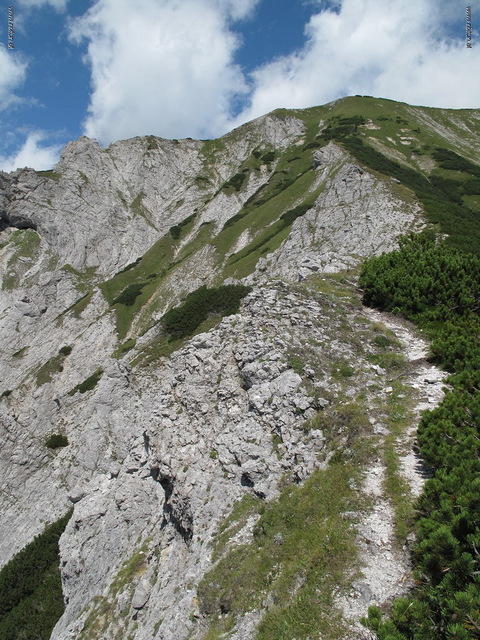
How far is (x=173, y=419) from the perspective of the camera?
61.0ft

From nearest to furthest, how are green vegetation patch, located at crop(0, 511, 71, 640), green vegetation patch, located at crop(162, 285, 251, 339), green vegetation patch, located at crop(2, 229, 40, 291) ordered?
green vegetation patch, located at crop(0, 511, 71, 640) → green vegetation patch, located at crop(162, 285, 251, 339) → green vegetation patch, located at crop(2, 229, 40, 291)

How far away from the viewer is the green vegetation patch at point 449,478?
6.48m

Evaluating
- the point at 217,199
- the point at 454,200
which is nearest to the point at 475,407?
the point at 454,200

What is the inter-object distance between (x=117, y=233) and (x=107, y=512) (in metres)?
103

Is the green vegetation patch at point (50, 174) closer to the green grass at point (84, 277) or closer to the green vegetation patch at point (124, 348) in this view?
the green grass at point (84, 277)

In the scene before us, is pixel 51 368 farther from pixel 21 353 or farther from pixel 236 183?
pixel 236 183

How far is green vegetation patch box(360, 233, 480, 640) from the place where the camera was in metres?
6.48

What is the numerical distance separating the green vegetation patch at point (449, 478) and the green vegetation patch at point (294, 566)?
148cm

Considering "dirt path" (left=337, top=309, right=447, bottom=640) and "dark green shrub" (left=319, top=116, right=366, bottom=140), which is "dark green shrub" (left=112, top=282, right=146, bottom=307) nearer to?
"dark green shrub" (left=319, top=116, right=366, bottom=140)

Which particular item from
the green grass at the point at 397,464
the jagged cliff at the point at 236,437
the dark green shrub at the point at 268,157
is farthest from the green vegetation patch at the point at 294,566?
the dark green shrub at the point at 268,157

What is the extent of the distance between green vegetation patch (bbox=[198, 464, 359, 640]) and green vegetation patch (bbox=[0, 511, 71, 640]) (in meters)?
22.3

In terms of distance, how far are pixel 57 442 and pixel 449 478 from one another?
40.1 metres

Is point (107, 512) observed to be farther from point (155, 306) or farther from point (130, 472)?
point (155, 306)

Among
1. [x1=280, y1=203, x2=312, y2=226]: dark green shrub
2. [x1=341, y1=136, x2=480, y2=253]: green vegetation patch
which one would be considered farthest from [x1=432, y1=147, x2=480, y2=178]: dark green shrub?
[x1=280, y1=203, x2=312, y2=226]: dark green shrub
